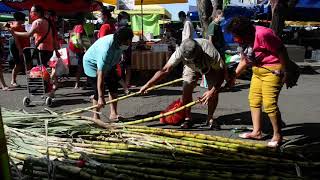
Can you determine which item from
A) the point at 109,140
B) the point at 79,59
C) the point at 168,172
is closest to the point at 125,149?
the point at 109,140

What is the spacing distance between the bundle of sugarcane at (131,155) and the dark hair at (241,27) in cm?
133

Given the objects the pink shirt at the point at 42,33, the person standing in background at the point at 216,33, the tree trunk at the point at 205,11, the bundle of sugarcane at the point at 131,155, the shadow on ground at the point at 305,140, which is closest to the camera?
the bundle of sugarcane at the point at 131,155

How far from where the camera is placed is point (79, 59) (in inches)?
419

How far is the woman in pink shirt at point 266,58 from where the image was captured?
5512 mm

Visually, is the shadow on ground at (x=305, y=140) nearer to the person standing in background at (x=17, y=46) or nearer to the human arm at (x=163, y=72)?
the human arm at (x=163, y=72)

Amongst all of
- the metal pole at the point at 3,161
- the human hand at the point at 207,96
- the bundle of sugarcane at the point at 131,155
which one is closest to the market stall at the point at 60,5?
the human hand at the point at 207,96

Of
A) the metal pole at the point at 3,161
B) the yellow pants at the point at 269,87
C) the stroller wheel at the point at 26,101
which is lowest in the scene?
the stroller wheel at the point at 26,101

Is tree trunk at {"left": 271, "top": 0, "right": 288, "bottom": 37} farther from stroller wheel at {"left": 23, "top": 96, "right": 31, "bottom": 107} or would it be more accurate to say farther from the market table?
stroller wheel at {"left": 23, "top": 96, "right": 31, "bottom": 107}

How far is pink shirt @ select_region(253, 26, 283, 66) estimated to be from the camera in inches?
217

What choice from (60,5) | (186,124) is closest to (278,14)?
(186,124)

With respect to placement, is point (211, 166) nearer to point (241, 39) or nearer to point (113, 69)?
point (241, 39)

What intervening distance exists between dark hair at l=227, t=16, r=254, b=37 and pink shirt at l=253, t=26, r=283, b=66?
14 cm

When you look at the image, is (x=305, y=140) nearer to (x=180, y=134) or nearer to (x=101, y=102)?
(x=180, y=134)

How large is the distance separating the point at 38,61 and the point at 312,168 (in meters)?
6.05
